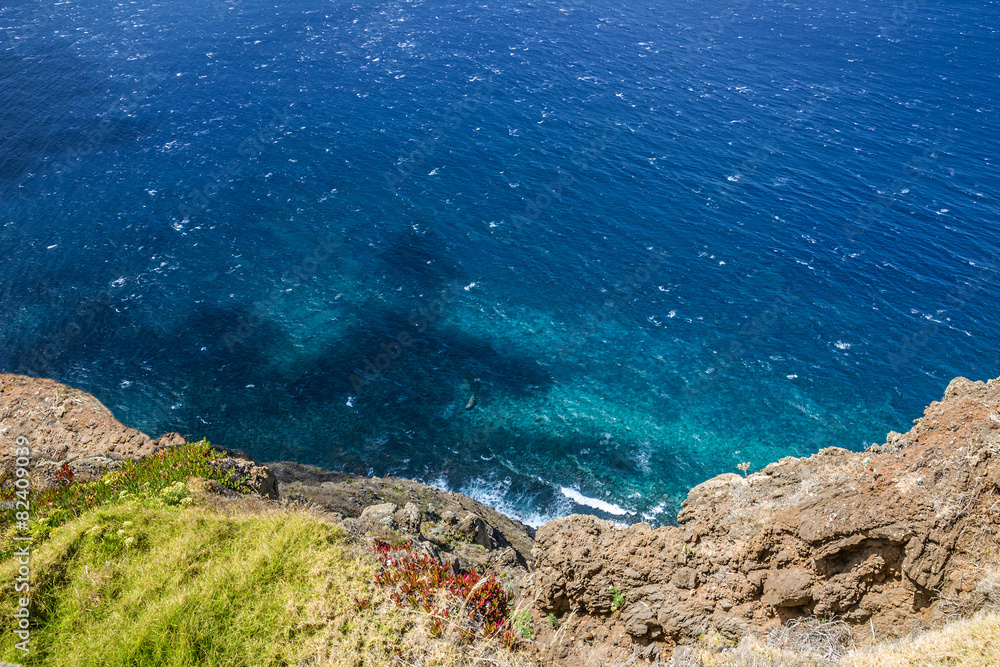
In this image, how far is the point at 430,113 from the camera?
307 ft

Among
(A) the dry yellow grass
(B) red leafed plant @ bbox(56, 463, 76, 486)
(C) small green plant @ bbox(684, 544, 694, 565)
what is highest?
(A) the dry yellow grass

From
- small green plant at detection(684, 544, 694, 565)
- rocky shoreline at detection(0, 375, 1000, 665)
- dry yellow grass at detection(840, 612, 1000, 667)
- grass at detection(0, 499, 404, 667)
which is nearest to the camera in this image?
dry yellow grass at detection(840, 612, 1000, 667)

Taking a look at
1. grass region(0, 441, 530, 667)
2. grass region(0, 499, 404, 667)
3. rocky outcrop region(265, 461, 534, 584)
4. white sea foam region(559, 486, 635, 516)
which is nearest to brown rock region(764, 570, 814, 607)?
grass region(0, 441, 530, 667)

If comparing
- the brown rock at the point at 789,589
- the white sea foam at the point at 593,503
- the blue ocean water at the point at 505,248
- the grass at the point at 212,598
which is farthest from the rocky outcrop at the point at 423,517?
the brown rock at the point at 789,589

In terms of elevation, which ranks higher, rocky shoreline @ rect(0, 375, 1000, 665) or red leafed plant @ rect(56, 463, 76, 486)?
rocky shoreline @ rect(0, 375, 1000, 665)

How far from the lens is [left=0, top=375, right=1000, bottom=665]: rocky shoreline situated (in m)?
16.7

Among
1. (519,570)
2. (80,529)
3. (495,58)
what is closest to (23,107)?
(495,58)

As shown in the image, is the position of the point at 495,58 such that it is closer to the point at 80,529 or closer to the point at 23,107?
the point at 23,107

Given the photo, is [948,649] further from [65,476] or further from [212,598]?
[65,476]

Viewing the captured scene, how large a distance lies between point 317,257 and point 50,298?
2656 centimetres

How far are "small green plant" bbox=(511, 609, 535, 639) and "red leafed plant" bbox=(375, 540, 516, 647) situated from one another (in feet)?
1.00

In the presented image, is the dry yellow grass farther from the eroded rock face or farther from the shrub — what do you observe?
the shrub

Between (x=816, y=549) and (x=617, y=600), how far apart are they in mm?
6201

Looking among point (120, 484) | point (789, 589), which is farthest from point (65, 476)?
point (789, 589)
